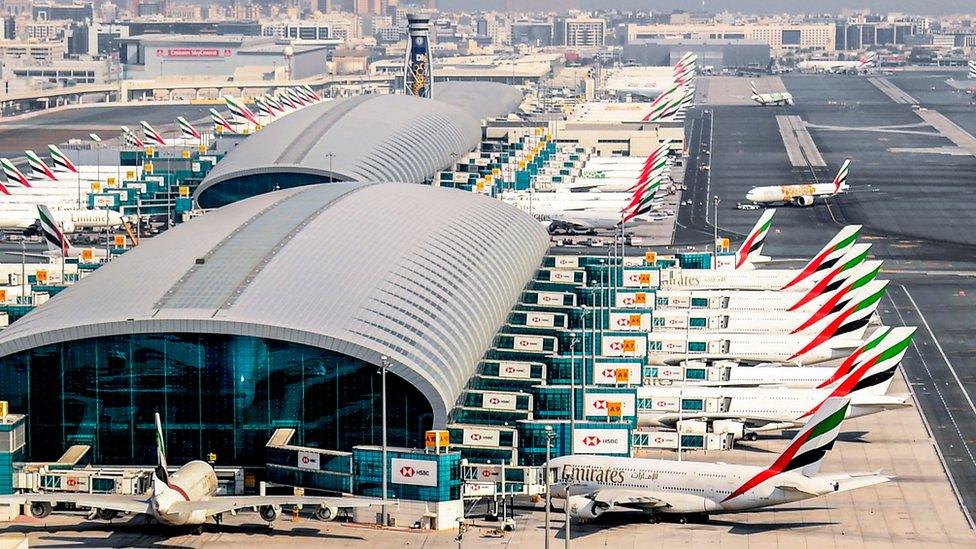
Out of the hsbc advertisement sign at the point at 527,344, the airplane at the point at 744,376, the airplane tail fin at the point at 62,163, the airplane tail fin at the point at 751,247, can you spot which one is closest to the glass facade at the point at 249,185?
the airplane tail fin at the point at 62,163

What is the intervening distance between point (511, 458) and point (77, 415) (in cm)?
1651

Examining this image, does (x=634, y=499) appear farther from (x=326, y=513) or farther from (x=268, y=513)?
(x=268, y=513)

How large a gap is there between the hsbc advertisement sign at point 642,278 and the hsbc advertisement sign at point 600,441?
127 feet

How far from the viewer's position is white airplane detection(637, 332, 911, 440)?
81688 millimetres

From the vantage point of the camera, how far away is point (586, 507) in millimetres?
69938

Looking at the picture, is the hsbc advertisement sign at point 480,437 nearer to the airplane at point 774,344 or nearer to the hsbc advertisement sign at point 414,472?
the hsbc advertisement sign at point 414,472

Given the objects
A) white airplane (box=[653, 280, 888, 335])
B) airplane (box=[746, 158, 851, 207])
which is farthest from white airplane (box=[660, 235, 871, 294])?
airplane (box=[746, 158, 851, 207])

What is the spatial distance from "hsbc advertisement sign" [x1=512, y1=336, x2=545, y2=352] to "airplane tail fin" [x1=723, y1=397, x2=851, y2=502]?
22.3 meters

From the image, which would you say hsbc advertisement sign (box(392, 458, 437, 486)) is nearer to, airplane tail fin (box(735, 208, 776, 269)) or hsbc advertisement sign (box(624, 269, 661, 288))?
hsbc advertisement sign (box(624, 269, 661, 288))

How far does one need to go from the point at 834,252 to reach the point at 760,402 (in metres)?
27.2

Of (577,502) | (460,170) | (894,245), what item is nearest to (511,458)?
(577,502)

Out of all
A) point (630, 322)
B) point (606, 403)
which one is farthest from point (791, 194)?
point (606, 403)

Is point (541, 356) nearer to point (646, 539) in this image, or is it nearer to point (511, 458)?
point (511, 458)

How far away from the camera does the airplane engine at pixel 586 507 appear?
69750mm
